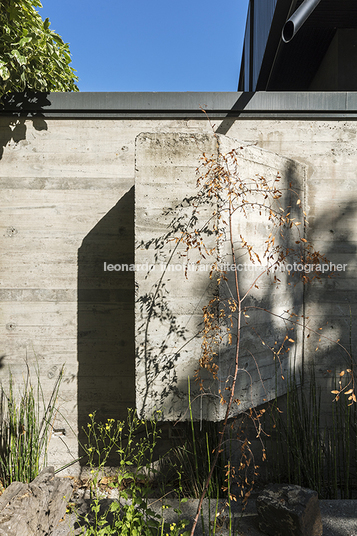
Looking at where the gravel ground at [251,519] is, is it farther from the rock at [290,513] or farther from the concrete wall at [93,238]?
the concrete wall at [93,238]

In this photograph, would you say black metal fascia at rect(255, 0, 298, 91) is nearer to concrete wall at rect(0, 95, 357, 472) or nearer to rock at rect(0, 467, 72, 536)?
concrete wall at rect(0, 95, 357, 472)

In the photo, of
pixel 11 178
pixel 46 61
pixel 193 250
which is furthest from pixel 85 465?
pixel 46 61

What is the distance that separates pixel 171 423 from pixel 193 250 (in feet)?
4.58

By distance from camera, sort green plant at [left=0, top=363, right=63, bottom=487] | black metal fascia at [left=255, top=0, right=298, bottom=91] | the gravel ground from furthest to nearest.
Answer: black metal fascia at [left=255, top=0, right=298, bottom=91] < green plant at [left=0, top=363, right=63, bottom=487] < the gravel ground

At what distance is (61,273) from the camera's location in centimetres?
266

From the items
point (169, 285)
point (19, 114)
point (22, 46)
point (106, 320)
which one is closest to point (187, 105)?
point (22, 46)

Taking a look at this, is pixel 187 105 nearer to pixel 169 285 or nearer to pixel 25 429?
pixel 169 285

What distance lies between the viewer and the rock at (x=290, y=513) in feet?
5.76

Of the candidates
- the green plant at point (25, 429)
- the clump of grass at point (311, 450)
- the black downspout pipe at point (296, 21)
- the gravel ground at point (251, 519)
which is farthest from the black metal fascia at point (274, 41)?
the gravel ground at point (251, 519)

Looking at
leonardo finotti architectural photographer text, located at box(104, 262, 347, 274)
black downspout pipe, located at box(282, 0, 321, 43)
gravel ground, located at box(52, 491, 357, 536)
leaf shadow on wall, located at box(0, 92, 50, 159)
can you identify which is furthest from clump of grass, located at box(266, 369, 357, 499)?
leaf shadow on wall, located at box(0, 92, 50, 159)

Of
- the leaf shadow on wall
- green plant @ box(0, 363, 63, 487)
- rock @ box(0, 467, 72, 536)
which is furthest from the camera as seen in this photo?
the leaf shadow on wall

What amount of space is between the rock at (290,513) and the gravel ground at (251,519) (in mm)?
94

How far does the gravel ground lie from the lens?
1.84m

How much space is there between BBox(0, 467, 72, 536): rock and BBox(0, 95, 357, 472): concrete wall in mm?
700
